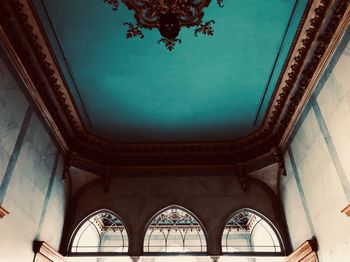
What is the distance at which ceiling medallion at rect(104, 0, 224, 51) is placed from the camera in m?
5.03

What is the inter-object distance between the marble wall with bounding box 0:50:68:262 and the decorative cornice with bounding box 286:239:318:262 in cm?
508

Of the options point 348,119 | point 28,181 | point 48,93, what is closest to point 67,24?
point 48,93

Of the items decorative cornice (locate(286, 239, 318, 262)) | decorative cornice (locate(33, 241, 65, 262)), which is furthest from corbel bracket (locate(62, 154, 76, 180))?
decorative cornice (locate(286, 239, 318, 262))

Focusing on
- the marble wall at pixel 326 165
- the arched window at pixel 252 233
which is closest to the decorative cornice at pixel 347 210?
the marble wall at pixel 326 165

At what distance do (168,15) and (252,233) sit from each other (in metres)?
6.12

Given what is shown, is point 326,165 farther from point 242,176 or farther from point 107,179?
point 107,179

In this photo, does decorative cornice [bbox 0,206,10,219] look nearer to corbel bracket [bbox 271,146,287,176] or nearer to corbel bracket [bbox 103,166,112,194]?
corbel bracket [bbox 103,166,112,194]

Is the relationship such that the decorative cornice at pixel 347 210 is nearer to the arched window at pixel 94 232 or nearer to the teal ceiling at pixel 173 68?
the teal ceiling at pixel 173 68

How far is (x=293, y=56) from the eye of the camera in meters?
5.90

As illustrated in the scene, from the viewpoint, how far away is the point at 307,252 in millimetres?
5934

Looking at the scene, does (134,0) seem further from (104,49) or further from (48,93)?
(48,93)

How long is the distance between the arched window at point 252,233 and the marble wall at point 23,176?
165 inches

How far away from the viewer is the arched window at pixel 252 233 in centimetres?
762

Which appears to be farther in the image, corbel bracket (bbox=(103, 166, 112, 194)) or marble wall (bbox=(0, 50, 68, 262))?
corbel bracket (bbox=(103, 166, 112, 194))
